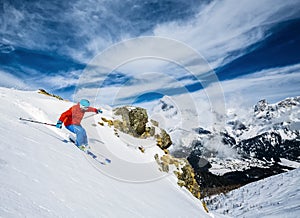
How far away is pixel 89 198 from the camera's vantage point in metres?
6.26

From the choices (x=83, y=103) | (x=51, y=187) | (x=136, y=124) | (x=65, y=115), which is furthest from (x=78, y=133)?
(x=136, y=124)

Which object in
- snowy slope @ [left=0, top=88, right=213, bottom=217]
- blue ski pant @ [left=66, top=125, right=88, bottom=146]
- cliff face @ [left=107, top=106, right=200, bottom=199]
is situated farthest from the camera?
cliff face @ [left=107, top=106, right=200, bottom=199]

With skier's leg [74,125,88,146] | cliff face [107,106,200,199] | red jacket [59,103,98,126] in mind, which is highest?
red jacket [59,103,98,126]

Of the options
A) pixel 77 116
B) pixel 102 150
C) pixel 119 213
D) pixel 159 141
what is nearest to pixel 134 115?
pixel 159 141

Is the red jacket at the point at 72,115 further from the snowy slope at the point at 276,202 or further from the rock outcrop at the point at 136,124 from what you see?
the snowy slope at the point at 276,202

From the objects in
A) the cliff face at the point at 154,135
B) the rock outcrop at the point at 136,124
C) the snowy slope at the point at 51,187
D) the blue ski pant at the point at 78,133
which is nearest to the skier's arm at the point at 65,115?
the blue ski pant at the point at 78,133

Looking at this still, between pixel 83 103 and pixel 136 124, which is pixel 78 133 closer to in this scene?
pixel 83 103

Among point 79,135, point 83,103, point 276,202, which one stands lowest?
point 276,202

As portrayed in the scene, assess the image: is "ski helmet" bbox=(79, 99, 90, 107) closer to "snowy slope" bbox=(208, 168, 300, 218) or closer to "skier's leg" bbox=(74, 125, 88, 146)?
"skier's leg" bbox=(74, 125, 88, 146)

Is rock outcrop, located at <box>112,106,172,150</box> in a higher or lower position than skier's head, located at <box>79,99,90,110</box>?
lower

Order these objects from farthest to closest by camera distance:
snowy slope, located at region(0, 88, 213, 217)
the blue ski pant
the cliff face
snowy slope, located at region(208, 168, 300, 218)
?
1. snowy slope, located at region(208, 168, 300, 218)
2. the cliff face
3. the blue ski pant
4. snowy slope, located at region(0, 88, 213, 217)

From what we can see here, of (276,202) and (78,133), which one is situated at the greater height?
(78,133)

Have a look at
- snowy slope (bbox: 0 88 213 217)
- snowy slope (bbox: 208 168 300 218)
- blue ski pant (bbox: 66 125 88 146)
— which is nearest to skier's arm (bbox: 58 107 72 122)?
blue ski pant (bbox: 66 125 88 146)

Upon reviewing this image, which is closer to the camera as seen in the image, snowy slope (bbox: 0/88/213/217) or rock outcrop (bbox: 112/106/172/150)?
snowy slope (bbox: 0/88/213/217)
